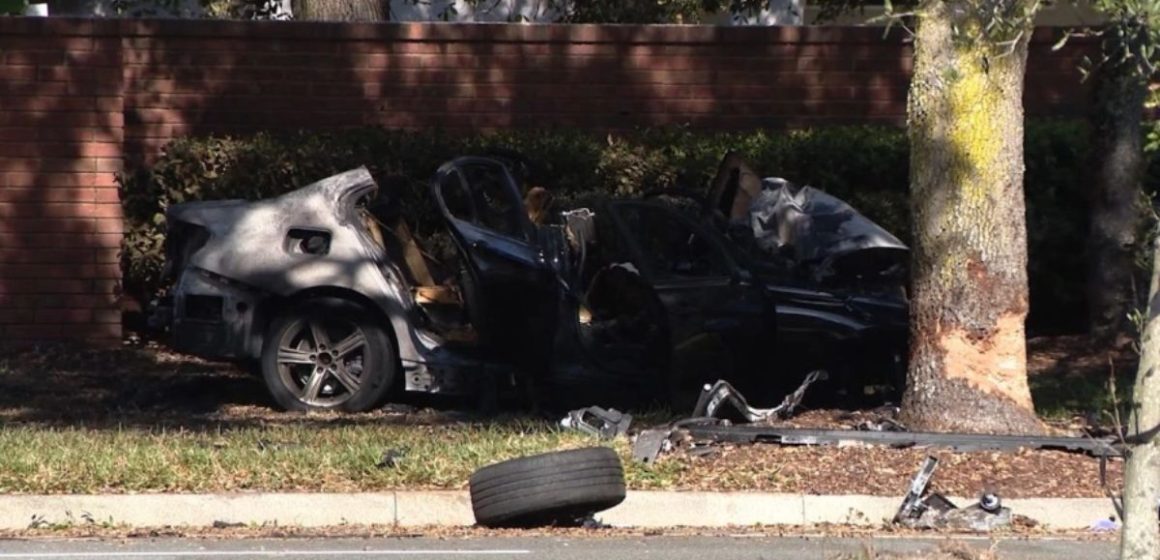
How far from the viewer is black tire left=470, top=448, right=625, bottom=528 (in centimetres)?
881

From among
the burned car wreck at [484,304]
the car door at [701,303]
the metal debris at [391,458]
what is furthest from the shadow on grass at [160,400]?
the metal debris at [391,458]

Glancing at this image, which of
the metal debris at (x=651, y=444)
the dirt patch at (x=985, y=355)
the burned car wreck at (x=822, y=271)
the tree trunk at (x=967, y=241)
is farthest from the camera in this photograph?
the burned car wreck at (x=822, y=271)

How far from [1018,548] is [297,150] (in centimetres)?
795

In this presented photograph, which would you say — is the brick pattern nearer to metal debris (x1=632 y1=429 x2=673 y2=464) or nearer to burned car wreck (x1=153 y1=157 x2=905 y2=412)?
burned car wreck (x1=153 y1=157 x2=905 y2=412)

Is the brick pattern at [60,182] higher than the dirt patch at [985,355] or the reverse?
Result: higher

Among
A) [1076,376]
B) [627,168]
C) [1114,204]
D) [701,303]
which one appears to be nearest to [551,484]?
[701,303]

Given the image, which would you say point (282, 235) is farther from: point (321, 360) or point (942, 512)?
point (942, 512)

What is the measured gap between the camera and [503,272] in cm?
1182

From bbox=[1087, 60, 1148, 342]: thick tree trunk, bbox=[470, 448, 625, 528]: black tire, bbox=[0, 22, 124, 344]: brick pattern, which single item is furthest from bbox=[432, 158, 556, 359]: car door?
bbox=[1087, 60, 1148, 342]: thick tree trunk

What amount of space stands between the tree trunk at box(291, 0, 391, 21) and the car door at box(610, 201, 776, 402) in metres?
4.98

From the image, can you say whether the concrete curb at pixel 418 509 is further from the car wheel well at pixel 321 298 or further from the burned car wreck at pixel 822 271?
the car wheel well at pixel 321 298

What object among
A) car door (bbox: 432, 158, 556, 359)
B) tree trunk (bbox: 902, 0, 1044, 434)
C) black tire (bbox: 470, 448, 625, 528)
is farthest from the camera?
car door (bbox: 432, 158, 556, 359)

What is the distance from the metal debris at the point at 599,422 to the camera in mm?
10805

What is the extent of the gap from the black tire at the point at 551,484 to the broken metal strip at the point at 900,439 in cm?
158
